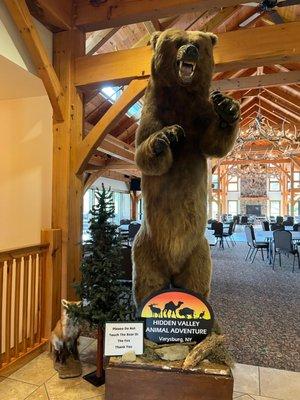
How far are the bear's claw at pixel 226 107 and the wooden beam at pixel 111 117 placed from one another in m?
1.12

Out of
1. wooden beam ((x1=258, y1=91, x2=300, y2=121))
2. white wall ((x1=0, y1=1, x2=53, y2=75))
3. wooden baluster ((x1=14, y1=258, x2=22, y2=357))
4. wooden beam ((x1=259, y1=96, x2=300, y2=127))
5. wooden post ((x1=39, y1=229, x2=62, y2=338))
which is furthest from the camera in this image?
wooden beam ((x1=259, y1=96, x2=300, y2=127))

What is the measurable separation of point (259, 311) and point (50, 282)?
2544 millimetres

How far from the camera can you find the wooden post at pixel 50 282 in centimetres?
255

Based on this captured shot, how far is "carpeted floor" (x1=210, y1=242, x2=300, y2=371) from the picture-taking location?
8.52 feet

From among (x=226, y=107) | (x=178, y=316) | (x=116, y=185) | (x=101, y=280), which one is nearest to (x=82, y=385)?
(x=101, y=280)

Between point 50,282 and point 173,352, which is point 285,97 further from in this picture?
point 173,352

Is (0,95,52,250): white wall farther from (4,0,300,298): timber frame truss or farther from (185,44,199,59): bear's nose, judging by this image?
(185,44,199,59): bear's nose

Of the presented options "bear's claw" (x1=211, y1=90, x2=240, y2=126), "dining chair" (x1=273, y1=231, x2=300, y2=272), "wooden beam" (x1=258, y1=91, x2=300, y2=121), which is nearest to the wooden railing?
"bear's claw" (x1=211, y1=90, x2=240, y2=126)

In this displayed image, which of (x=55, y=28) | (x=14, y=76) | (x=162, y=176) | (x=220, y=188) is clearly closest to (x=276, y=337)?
(x=162, y=176)

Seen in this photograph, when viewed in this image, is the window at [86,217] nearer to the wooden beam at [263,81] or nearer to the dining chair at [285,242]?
the wooden beam at [263,81]

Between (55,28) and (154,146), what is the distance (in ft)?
6.44

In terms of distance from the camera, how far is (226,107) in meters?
1.43

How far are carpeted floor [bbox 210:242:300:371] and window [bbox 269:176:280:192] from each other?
654 inches

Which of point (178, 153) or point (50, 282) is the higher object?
point (178, 153)
